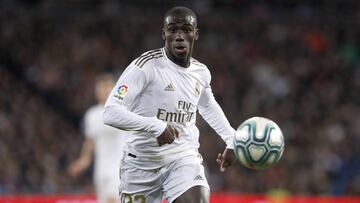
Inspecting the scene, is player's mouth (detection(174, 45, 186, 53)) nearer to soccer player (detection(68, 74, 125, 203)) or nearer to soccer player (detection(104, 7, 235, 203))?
soccer player (detection(104, 7, 235, 203))

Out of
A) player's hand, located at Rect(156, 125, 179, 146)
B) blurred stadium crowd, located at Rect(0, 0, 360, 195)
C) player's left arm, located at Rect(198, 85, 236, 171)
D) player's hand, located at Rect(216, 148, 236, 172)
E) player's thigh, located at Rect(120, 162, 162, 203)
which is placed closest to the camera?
player's hand, located at Rect(156, 125, 179, 146)

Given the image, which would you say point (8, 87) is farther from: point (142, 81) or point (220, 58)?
point (142, 81)

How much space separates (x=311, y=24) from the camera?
21375mm

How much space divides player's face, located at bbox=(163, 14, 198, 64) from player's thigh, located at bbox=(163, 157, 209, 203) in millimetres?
898

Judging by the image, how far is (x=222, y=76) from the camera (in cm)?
1953

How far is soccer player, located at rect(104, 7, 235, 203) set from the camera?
289 inches

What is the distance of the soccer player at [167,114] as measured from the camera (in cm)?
733

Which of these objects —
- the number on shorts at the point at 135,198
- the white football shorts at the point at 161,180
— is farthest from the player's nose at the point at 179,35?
the number on shorts at the point at 135,198

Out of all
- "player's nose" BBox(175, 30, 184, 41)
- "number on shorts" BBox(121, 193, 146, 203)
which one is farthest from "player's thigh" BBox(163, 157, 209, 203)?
"player's nose" BBox(175, 30, 184, 41)

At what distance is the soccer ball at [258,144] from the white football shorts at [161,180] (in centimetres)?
38

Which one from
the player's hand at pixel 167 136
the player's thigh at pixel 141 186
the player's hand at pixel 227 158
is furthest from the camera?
the player's hand at pixel 227 158

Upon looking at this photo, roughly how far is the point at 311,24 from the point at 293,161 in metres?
4.73

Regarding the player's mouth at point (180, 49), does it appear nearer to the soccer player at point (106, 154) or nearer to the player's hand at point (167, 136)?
the player's hand at point (167, 136)

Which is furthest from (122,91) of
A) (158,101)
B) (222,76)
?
(222,76)
